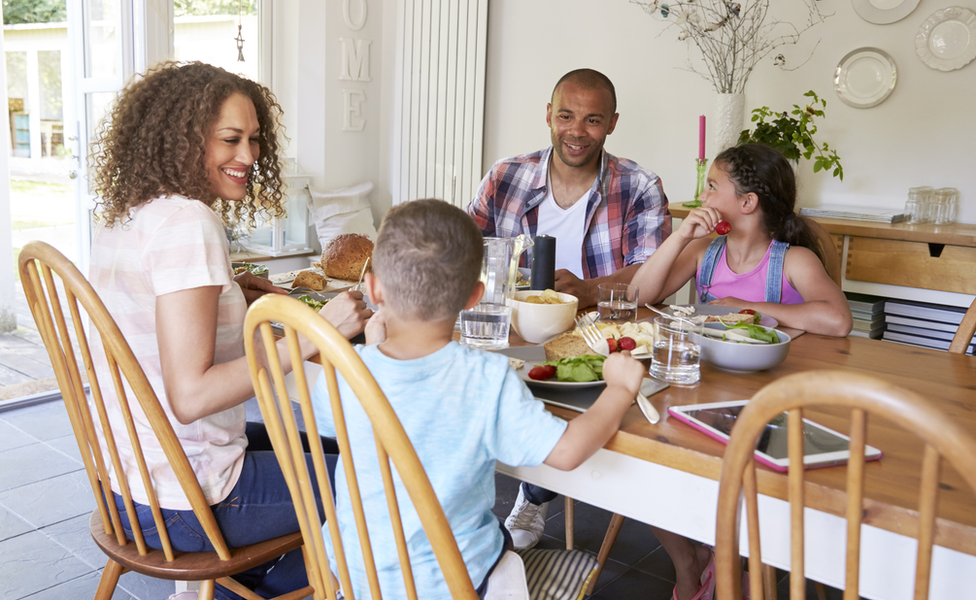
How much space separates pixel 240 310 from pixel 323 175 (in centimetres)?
308

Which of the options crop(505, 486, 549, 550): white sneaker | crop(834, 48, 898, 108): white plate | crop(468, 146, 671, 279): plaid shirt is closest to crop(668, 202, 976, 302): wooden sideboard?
crop(834, 48, 898, 108): white plate

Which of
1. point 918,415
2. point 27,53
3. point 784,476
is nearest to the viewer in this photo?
point 918,415

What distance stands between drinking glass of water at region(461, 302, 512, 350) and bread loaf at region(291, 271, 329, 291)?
1.70ft

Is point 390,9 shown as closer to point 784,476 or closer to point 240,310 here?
point 240,310

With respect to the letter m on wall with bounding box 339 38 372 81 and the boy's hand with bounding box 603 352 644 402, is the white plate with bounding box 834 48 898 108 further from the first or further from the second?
the boy's hand with bounding box 603 352 644 402

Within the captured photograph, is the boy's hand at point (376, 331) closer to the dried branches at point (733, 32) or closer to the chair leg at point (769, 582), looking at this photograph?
the chair leg at point (769, 582)

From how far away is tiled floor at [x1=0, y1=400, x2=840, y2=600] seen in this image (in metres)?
1.91

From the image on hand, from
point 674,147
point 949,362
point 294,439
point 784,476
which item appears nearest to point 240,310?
point 294,439

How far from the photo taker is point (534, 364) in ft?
4.21

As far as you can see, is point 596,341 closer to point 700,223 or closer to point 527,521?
point 700,223

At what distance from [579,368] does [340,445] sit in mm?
444

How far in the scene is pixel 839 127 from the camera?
3.21m

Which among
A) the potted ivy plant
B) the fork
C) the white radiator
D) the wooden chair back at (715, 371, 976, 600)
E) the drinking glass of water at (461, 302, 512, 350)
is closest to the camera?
the wooden chair back at (715, 371, 976, 600)

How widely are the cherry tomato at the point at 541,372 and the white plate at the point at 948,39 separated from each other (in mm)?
2582
